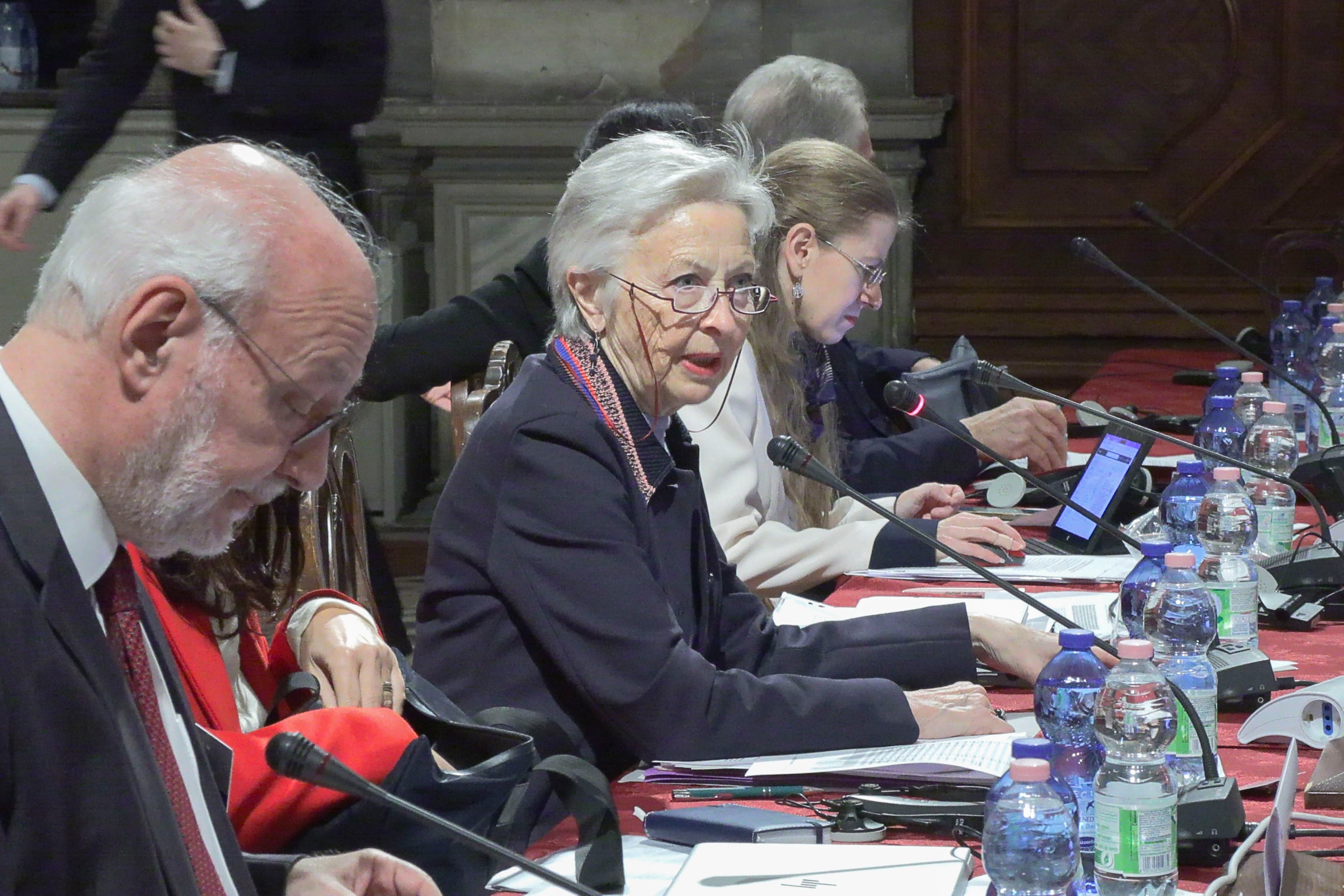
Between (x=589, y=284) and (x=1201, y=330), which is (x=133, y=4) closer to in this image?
(x=589, y=284)

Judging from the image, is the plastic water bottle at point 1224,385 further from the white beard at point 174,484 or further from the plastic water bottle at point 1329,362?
the white beard at point 174,484

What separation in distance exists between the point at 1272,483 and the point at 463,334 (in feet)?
4.49

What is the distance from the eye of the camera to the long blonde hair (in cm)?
274

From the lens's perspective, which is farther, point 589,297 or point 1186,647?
point 589,297

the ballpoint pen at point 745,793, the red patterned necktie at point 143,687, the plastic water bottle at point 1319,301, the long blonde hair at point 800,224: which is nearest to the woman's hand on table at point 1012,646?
the ballpoint pen at point 745,793

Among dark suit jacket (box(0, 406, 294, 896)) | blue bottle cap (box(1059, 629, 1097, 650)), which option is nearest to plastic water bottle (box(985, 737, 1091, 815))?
blue bottle cap (box(1059, 629, 1097, 650))

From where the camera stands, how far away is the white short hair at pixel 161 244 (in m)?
1.13

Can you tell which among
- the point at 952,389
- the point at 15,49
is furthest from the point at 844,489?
the point at 15,49

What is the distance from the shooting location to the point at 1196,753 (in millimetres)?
1604

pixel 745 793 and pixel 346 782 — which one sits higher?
pixel 346 782

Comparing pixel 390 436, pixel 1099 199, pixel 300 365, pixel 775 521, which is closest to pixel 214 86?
pixel 775 521

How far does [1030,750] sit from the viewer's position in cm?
129

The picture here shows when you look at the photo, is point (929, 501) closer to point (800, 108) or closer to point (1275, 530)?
point (1275, 530)

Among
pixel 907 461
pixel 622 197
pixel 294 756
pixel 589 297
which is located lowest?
pixel 907 461
